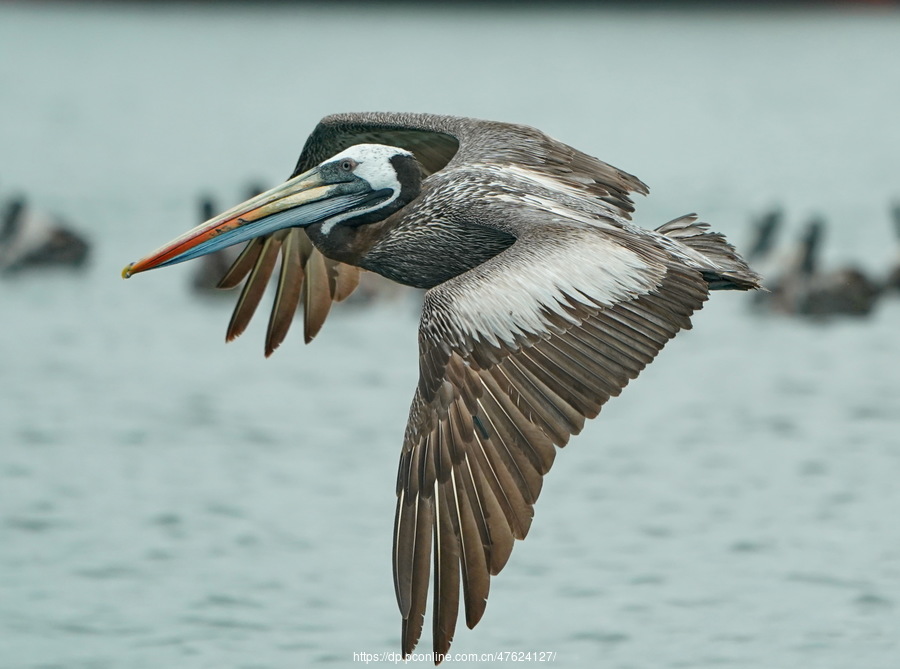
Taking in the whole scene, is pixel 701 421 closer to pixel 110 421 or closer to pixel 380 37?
pixel 110 421

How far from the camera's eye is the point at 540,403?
5801 millimetres

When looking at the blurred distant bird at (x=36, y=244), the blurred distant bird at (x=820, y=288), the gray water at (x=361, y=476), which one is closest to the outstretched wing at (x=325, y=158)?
the gray water at (x=361, y=476)

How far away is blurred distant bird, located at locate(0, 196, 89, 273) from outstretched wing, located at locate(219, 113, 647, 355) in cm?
1008

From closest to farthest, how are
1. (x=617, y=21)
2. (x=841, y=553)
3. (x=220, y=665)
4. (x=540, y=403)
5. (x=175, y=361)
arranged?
(x=540, y=403) < (x=220, y=665) < (x=841, y=553) < (x=175, y=361) < (x=617, y=21)

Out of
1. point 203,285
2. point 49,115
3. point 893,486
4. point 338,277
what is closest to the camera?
point 338,277

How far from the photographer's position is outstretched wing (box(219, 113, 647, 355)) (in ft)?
26.0

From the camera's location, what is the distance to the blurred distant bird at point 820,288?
52.7 feet

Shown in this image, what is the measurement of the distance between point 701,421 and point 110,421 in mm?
4642

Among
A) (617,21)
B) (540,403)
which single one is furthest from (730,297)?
(617,21)

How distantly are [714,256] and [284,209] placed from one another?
191cm

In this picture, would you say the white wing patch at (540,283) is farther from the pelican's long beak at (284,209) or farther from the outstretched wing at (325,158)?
the outstretched wing at (325,158)

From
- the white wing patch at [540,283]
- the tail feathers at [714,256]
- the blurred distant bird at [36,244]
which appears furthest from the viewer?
the blurred distant bird at [36,244]

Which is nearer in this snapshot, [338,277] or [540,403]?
[540,403]

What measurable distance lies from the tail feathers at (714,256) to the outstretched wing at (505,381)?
311 mm
